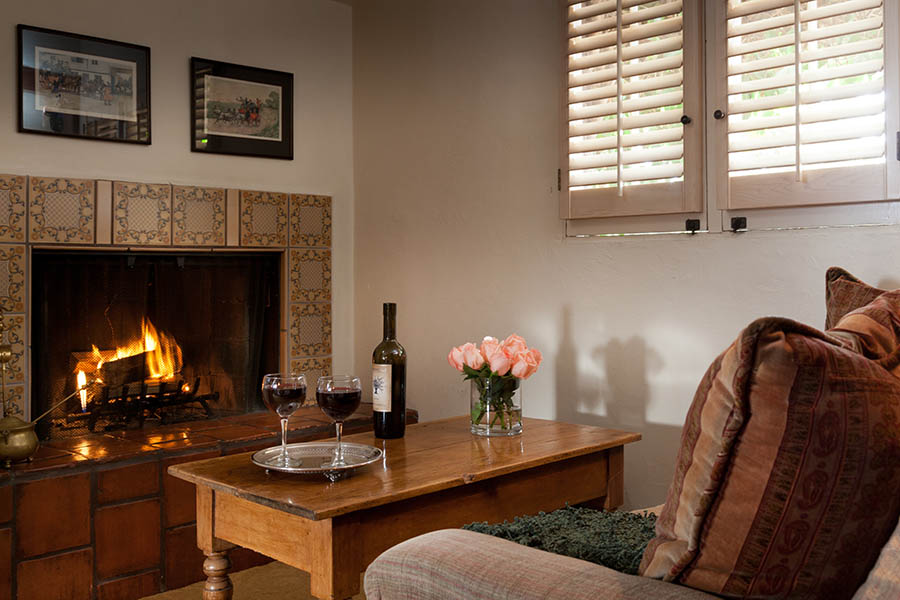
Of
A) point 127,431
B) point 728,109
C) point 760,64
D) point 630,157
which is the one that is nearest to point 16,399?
point 127,431

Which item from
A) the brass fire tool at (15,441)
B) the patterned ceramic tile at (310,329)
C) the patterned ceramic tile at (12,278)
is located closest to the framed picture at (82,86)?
the patterned ceramic tile at (12,278)

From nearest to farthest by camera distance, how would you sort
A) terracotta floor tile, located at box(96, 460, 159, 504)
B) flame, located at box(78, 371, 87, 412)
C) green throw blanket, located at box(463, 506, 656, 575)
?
green throw blanket, located at box(463, 506, 656, 575) → terracotta floor tile, located at box(96, 460, 159, 504) → flame, located at box(78, 371, 87, 412)

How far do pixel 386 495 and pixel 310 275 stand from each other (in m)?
2.24

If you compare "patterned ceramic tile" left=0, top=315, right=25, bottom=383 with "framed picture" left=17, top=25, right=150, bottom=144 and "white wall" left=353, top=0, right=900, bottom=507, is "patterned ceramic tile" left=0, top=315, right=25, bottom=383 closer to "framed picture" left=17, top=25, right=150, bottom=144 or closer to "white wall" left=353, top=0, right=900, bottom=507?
"framed picture" left=17, top=25, right=150, bottom=144

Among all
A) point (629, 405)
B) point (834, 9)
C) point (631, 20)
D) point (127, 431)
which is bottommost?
point (127, 431)

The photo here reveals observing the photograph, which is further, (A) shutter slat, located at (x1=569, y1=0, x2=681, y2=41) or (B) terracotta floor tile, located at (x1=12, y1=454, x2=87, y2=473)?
(A) shutter slat, located at (x1=569, y1=0, x2=681, y2=41)

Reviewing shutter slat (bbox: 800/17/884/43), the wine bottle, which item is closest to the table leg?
the wine bottle

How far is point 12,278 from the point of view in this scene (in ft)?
9.80

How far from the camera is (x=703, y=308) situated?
277cm

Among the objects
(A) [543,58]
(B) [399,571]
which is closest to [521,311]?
(A) [543,58]

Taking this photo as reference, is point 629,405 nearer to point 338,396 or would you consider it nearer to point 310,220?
point 338,396

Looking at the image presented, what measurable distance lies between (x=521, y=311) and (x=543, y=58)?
0.99 metres

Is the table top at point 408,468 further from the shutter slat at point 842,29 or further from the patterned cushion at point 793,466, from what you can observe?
the shutter slat at point 842,29

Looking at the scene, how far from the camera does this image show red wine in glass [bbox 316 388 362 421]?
6.25ft
